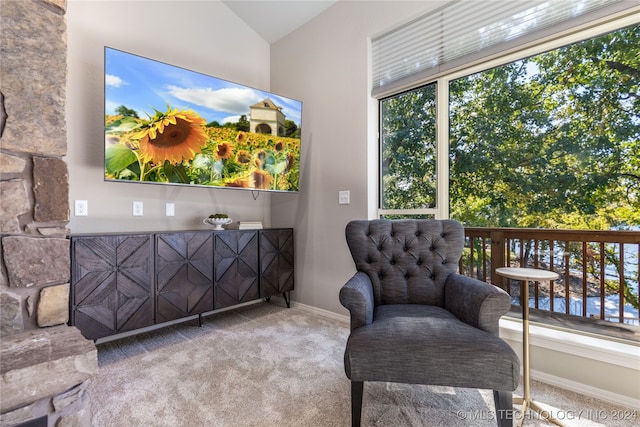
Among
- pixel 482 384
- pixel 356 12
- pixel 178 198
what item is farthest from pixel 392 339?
pixel 356 12

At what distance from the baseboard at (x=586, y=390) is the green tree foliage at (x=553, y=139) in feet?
2.89

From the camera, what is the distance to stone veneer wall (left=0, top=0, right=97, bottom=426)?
3.51 ft

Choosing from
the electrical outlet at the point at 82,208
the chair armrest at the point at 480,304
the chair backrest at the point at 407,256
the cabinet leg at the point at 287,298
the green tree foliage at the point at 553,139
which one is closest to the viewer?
the chair armrest at the point at 480,304

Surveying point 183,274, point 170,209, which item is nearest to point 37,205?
point 183,274

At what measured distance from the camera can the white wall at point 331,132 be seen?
8.60 ft

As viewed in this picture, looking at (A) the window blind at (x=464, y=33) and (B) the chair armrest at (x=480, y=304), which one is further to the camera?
(A) the window blind at (x=464, y=33)

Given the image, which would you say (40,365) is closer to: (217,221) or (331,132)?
(217,221)

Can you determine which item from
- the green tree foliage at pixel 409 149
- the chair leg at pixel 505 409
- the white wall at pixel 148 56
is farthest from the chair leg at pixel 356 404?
the white wall at pixel 148 56

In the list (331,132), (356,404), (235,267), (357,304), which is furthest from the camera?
(331,132)

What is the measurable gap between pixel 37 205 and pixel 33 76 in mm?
507

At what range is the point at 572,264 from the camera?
1888 mm

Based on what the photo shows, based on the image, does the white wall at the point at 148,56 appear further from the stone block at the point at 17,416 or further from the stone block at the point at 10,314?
the stone block at the point at 17,416

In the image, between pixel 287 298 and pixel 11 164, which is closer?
pixel 11 164

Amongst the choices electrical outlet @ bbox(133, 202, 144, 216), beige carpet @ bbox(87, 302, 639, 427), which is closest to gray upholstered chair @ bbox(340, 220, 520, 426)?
beige carpet @ bbox(87, 302, 639, 427)
